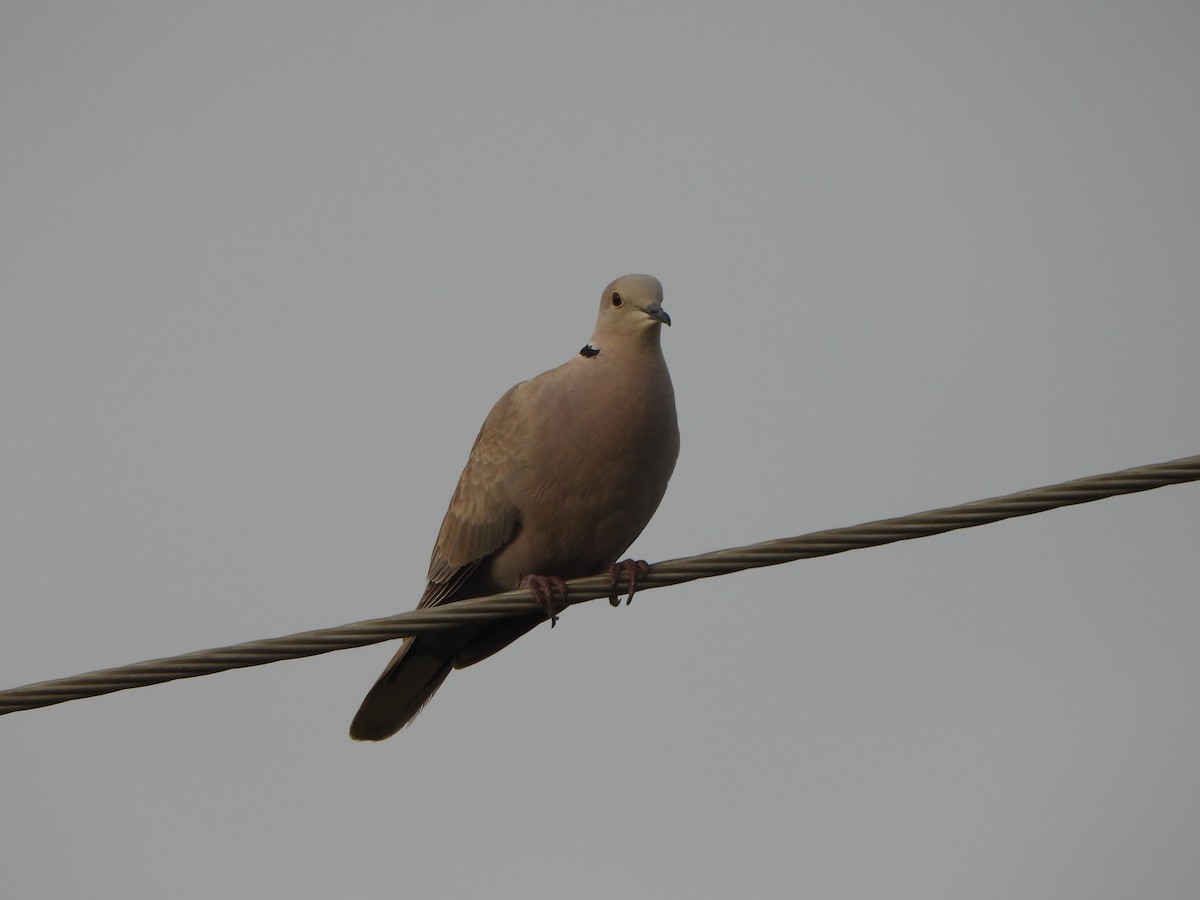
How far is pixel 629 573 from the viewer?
189 inches

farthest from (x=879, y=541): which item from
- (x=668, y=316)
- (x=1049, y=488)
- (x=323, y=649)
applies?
(x=668, y=316)

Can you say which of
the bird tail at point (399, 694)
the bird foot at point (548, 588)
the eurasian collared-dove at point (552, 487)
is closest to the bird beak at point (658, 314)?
the eurasian collared-dove at point (552, 487)

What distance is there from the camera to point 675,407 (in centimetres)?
545

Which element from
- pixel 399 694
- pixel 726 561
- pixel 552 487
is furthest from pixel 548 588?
pixel 726 561

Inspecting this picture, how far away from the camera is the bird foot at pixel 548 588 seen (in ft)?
16.6

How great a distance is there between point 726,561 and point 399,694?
2.27 meters

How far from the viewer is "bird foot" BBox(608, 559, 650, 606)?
476 cm

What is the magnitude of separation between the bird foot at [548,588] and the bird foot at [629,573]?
252 mm

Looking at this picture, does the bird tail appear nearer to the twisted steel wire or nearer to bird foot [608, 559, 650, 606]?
bird foot [608, 559, 650, 606]

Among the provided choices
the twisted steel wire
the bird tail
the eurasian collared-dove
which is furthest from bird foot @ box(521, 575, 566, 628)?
the twisted steel wire

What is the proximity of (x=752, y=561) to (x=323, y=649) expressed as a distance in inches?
44.4

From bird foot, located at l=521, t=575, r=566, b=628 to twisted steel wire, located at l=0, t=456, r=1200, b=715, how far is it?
97 cm

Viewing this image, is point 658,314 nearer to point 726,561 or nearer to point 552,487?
point 552,487

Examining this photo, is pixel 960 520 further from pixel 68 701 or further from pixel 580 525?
pixel 68 701
